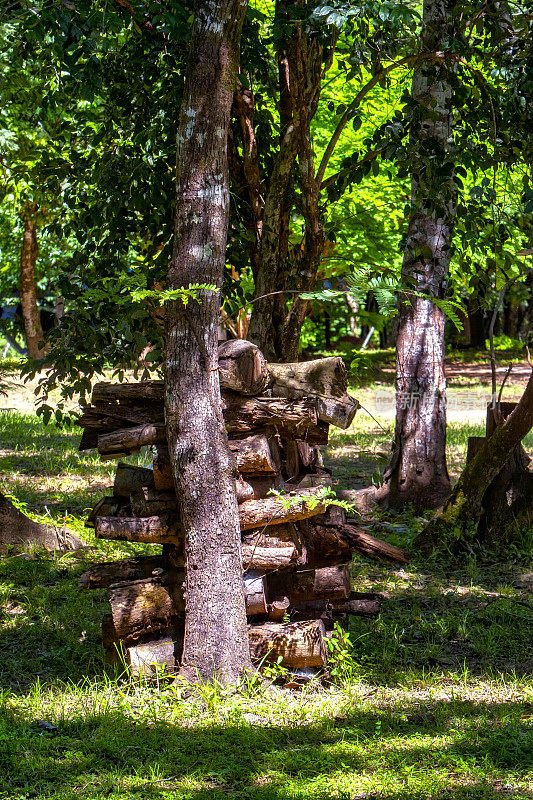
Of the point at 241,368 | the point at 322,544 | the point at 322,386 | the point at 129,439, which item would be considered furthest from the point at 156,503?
the point at 322,386

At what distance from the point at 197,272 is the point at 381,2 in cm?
213

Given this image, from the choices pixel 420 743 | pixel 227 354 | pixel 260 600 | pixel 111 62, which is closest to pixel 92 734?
pixel 260 600

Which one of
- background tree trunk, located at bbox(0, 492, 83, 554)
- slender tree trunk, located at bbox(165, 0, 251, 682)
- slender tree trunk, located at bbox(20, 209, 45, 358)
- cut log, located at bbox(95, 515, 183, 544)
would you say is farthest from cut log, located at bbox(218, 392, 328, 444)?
slender tree trunk, located at bbox(20, 209, 45, 358)

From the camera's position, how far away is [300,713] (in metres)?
4.50

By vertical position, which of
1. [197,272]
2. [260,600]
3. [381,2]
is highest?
[381,2]

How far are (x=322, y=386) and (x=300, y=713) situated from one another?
1.88 m

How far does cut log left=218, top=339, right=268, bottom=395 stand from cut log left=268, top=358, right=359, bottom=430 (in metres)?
0.16

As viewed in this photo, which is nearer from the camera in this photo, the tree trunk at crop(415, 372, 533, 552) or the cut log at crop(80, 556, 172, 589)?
the cut log at crop(80, 556, 172, 589)

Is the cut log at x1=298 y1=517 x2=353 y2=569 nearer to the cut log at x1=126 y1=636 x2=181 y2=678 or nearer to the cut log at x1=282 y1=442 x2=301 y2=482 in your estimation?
the cut log at x1=282 y1=442 x2=301 y2=482

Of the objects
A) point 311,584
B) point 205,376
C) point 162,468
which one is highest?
point 205,376

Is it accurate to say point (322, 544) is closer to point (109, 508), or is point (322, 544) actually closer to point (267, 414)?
point (267, 414)

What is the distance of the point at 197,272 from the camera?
470 centimetres

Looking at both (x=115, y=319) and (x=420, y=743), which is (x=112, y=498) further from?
(x=420, y=743)

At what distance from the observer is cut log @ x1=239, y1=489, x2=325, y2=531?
Answer: 4.94 metres
